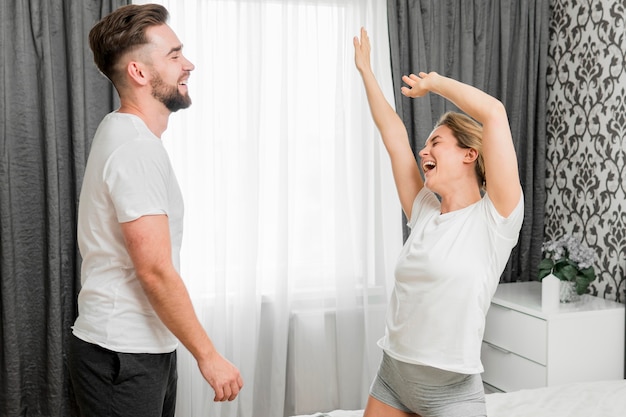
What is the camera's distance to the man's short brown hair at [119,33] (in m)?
1.68

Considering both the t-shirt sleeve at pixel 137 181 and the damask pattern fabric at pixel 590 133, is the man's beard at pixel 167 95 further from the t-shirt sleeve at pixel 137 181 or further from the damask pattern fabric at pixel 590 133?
the damask pattern fabric at pixel 590 133

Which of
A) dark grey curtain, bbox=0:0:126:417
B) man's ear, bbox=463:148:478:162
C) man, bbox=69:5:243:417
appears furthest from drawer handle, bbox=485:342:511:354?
man, bbox=69:5:243:417

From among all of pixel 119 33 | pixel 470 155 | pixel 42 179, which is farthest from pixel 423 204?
pixel 42 179

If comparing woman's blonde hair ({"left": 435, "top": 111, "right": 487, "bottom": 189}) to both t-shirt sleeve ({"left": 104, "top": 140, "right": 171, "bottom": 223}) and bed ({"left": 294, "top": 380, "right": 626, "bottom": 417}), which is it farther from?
bed ({"left": 294, "top": 380, "right": 626, "bottom": 417})

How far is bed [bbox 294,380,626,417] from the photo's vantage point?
242 cm

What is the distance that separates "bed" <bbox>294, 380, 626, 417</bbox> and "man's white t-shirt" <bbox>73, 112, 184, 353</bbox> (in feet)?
3.09

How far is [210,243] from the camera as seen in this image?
11.0 ft

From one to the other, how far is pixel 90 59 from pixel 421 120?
1.66m

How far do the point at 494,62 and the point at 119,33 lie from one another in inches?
105

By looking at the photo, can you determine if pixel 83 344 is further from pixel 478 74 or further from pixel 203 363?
pixel 478 74

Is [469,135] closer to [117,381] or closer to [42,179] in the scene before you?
[117,381]

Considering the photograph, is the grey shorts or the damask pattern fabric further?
the damask pattern fabric

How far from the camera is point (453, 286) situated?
1740mm

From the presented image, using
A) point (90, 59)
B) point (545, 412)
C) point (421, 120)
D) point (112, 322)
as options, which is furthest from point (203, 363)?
point (421, 120)
